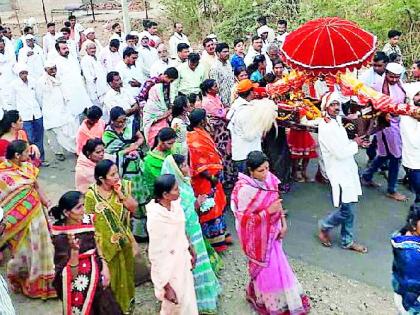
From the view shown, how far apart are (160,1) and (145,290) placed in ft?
35.3

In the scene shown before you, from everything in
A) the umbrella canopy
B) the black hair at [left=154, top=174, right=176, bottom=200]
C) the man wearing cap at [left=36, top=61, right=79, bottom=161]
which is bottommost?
the man wearing cap at [left=36, top=61, right=79, bottom=161]

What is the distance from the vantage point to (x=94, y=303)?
4191mm

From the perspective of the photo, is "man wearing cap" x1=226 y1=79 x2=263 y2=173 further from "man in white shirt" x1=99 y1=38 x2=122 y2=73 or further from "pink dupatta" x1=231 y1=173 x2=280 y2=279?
"man in white shirt" x1=99 y1=38 x2=122 y2=73

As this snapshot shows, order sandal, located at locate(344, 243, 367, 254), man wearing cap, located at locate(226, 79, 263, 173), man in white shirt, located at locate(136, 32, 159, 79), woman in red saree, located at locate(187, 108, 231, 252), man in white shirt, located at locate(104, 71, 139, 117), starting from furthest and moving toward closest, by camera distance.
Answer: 1. man in white shirt, located at locate(136, 32, 159, 79)
2. man in white shirt, located at locate(104, 71, 139, 117)
3. man wearing cap, located at locate(226, 79, 263, 173)
4. sandal, located at locate(344, 243, 367, 254)
5. woman in red saree, located at locate(187, 108, 231, 252)

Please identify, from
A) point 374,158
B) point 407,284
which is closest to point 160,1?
point 374,158

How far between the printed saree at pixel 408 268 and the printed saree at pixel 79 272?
6.32 feet

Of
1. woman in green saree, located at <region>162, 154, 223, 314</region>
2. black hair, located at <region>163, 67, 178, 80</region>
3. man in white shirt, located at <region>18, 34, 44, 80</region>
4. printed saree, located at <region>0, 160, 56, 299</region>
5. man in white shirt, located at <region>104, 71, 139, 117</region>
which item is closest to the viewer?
woman in green saree, located at <region>162, 154, 223, 314</region>

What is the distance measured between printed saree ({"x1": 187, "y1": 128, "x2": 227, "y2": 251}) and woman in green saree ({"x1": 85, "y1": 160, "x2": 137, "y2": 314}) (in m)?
1.01

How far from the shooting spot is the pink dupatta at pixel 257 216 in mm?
4621

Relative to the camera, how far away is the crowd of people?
4203 mm

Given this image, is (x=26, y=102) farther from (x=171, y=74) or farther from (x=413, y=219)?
(x=413, y=219)

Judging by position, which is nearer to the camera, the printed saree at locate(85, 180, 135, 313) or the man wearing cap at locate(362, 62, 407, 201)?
the printed saree at locate(85, 180, 135, 313)

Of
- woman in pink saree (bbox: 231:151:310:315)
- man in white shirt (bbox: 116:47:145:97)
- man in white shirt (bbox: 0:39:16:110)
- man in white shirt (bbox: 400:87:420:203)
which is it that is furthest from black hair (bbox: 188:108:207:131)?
man in white shirt (bbox: 0:39:16:110)

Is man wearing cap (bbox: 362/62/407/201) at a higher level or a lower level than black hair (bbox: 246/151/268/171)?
lower
